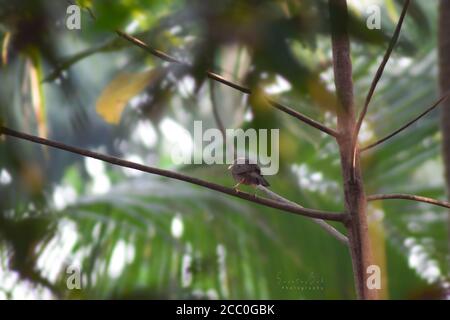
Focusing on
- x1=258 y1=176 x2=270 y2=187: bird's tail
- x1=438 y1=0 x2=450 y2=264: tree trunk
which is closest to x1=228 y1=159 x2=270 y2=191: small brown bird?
x1=258 y1=176 x2=270 y2=187: bird's tail

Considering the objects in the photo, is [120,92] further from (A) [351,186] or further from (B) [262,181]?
(A) [351,186]

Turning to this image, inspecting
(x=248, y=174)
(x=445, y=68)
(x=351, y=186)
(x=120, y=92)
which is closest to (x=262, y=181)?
(x=248, y=174)

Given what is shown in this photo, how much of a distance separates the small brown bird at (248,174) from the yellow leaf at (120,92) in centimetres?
17

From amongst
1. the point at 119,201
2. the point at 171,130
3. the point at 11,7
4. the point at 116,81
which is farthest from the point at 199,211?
the point at 11,7

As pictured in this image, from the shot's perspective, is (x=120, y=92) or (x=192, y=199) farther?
(x=192, y=199)

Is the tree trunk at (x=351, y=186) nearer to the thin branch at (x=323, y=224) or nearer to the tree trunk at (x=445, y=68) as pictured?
the thin branch at (x=323, y=224)

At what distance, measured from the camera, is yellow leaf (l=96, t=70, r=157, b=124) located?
106 centimetres

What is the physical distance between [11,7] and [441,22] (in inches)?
56.9

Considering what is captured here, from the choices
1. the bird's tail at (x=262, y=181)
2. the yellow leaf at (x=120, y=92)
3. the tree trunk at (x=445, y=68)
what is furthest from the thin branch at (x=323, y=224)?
the tree trunk at (x=445, y=68)

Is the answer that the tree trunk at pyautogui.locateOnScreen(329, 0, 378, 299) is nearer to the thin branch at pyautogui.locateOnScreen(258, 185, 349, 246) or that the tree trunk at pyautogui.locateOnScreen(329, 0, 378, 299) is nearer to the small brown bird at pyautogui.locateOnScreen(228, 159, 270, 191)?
the thin branch at pyautogui.locateOnScreen(258, 185, 349, 246)

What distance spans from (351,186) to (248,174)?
220mm

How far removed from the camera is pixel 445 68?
5.53 feet

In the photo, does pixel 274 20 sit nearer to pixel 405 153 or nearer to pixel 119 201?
pixel 119 201

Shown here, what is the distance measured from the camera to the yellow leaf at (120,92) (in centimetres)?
106
